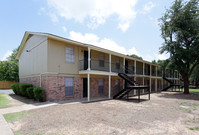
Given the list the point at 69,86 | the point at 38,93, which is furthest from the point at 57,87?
the point at 38,93

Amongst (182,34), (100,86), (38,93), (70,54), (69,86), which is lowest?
(38,93)

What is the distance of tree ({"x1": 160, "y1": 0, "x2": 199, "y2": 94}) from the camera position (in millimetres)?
17000

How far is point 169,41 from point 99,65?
11735 millimetres

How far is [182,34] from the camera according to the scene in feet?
57.2

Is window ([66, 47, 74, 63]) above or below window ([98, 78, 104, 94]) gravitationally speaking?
above

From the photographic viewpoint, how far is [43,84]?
11352mm

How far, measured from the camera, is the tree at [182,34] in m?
17.0

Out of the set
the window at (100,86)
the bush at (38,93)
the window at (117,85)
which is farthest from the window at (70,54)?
the window at (117,85)

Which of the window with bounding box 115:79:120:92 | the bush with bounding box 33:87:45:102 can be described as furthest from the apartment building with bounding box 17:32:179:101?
the window with bounding box 115:79:120:92

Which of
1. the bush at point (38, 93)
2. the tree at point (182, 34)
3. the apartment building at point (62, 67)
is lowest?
the bush at point (38, 93)

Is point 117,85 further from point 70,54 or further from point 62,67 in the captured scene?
point 62,67

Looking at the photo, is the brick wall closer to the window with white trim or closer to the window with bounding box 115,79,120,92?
the window with white trim

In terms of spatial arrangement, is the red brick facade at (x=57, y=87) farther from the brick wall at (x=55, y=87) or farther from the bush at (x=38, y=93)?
the bush at (x=38, y=93)

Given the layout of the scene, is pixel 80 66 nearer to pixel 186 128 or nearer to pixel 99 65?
pixel 99 65
